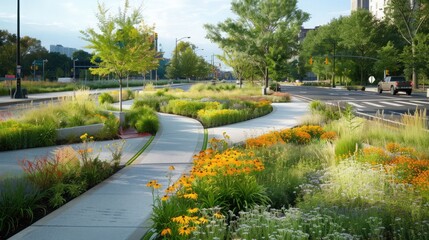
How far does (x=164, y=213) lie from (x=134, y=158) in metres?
5.37

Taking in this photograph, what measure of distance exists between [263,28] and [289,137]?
37.7 m

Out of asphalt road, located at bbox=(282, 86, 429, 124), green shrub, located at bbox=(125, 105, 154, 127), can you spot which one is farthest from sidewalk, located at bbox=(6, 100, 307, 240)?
asphalt road, located at bbox=(282, 86, 429, 124)

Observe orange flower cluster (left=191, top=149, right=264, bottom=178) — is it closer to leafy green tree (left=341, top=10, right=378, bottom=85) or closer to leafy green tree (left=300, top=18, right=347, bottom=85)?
leafy green tree (left=341, top=10, right=378, bottom=85)

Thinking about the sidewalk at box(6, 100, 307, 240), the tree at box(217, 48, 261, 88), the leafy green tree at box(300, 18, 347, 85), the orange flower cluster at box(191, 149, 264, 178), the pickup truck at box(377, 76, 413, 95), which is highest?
the leafy green tree at box(300, 18, 347, 85)

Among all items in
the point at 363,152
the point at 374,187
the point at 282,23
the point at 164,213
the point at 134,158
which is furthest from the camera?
the point at 282,23

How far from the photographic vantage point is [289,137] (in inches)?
466

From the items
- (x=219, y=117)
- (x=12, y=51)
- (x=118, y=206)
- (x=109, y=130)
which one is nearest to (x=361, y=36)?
(x=12, y=51)

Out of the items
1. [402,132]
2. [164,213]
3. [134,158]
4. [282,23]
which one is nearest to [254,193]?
[164,213]

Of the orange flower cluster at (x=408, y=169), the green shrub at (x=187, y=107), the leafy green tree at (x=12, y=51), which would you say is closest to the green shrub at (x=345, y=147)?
the orange flower cluster at (x=408, y=169)

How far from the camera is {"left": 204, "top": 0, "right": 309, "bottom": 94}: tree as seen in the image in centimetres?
4575

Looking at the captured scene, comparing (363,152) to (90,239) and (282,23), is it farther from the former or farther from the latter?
(282,23)

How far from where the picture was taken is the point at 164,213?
16.5 feet

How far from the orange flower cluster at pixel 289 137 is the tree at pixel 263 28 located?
1257 inches

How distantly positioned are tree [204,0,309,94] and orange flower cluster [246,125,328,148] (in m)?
31.9
